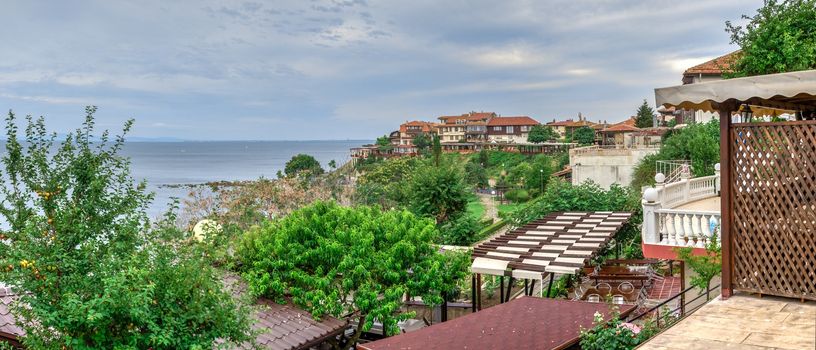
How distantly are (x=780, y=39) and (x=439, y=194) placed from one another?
14.5 m

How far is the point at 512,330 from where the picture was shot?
8.30 metres

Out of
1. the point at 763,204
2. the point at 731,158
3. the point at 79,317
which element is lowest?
the point at 79,317

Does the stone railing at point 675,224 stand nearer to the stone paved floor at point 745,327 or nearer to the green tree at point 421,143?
the stone paved floor at point 745,327

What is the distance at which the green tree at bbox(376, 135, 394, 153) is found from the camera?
11500 cm

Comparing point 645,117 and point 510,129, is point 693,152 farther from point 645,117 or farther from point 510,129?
point 510,129

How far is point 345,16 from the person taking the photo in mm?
67250

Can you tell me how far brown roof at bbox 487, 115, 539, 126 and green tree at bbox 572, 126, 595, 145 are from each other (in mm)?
13889

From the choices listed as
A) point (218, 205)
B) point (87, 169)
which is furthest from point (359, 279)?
point (218, 205)

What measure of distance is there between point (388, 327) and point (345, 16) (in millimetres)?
59016

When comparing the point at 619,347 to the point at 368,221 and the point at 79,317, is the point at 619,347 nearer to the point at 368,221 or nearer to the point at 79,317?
the point at 79,317

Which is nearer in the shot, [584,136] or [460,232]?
[460,232]

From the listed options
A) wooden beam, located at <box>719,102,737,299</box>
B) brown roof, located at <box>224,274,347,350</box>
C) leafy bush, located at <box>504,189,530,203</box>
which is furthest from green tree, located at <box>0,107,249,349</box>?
leafy bush, located at <box>504,189,530,203</box>

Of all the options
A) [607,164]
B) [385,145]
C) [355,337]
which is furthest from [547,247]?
[385,145]

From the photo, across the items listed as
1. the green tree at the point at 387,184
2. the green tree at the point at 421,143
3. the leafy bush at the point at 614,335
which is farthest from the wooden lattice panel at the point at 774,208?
the green tree at the point at 421,143
